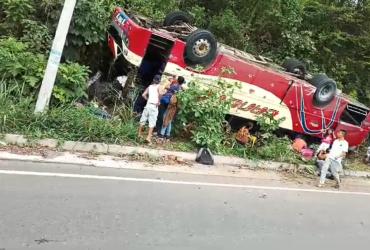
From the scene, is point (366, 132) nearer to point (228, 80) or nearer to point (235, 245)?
point (228, 80)

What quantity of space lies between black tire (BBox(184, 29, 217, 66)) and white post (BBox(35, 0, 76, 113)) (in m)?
2.90

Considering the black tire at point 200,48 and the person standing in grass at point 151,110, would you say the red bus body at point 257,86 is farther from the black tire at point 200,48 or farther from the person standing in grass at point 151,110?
Result: the person standing in grass at point 151,110

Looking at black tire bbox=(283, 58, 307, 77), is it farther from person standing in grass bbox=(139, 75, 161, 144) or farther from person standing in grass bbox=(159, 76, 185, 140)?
person standing in grass bbox=(139, 75, 161, 144)

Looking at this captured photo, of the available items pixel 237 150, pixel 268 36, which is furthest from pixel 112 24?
pixel 268 36

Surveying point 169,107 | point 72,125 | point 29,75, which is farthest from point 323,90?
point 29,75

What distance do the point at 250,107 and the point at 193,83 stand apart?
167cm

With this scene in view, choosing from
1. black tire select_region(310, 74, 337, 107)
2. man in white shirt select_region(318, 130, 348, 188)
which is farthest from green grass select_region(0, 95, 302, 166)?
black tire select_region(310, 74, 337, 107)

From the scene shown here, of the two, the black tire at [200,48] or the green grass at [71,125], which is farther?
the black tire at [200,48]

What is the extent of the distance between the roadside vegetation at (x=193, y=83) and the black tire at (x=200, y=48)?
0.56 metres

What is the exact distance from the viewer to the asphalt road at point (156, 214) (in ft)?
18.2

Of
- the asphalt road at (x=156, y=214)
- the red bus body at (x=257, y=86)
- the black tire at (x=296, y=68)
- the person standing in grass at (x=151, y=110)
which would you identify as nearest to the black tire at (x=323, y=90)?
the red bus body at (x=257, y=86)

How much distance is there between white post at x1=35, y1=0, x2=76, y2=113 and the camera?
9445mm

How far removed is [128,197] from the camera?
279 inches

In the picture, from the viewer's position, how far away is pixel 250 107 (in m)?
12.3
